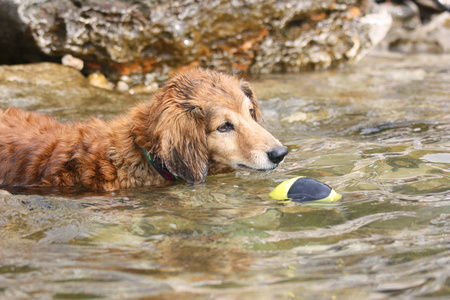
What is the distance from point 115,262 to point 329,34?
27.1 ft

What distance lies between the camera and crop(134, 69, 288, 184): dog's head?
4.43 meters

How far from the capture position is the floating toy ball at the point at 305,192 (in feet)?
12.9

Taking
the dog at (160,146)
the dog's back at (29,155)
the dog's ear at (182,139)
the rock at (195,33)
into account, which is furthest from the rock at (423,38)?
the dog's back at (29,155)

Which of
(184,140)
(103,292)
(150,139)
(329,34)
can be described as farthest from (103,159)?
(329,34)

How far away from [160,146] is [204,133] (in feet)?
1.44

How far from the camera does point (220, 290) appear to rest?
2.55 metres

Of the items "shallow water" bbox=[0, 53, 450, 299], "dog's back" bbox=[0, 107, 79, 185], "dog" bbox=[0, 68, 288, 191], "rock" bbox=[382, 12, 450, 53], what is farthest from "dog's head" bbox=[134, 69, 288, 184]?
"rock" bbox=[382, 12, 450, 53]

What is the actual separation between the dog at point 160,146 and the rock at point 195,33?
11.7 ft

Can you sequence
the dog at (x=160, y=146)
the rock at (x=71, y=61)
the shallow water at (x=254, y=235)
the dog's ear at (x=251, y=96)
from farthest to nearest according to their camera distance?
the rock at (x=71, y=61) < the dog's ear at (x=251, y=96) < the dog at (x=160, y=146) < the shallow water at (x=254, y=235)

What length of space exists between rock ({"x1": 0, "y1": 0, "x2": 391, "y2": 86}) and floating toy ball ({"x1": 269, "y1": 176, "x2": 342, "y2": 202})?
5091 mm

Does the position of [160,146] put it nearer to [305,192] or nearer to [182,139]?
[182,139]

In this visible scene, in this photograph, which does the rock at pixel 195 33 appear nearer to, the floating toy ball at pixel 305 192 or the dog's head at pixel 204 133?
the dog's head at pixel 204 133

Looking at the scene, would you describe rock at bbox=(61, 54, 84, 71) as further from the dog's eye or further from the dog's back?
the dog's eye

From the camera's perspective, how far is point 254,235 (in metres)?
3.32
